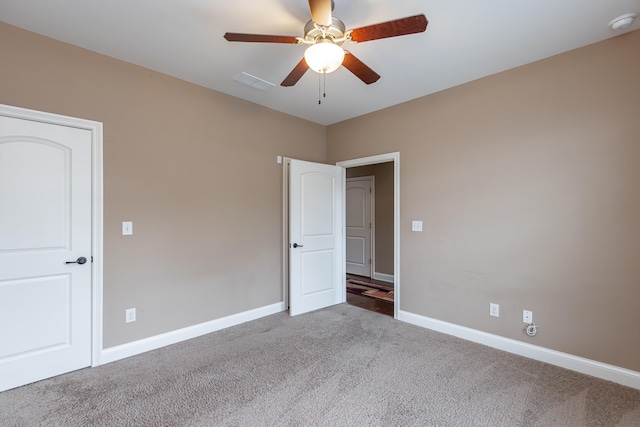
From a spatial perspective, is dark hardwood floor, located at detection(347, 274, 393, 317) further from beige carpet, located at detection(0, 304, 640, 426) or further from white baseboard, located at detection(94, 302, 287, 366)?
white baseboard, located at detection(94, 302, 287, 366)

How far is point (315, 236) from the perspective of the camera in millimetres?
4090

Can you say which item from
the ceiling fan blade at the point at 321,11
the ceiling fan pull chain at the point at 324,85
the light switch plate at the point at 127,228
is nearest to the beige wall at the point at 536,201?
the ceiling fan pull chain at the point at 324,85

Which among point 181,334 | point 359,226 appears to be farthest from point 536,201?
point 359,226

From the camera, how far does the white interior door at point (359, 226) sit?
6133 millimetres

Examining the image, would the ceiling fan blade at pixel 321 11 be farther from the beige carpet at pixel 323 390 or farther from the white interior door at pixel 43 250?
the beige carpet at pixel 323 390

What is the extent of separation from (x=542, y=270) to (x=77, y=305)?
4.05m

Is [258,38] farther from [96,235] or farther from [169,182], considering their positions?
[96,235]

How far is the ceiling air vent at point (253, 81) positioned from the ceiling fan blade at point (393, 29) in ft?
4.84

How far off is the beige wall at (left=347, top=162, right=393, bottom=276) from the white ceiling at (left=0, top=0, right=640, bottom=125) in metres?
2.76

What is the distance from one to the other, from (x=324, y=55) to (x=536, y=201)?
2293 mm

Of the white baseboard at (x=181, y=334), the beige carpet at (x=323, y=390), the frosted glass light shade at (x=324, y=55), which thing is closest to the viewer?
the frosted glass light shade at (x=324, y=55)

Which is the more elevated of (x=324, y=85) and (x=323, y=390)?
(x=324, y=85)

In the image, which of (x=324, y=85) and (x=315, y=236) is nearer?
(x=324, y=85)

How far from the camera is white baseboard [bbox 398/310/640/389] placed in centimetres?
227
